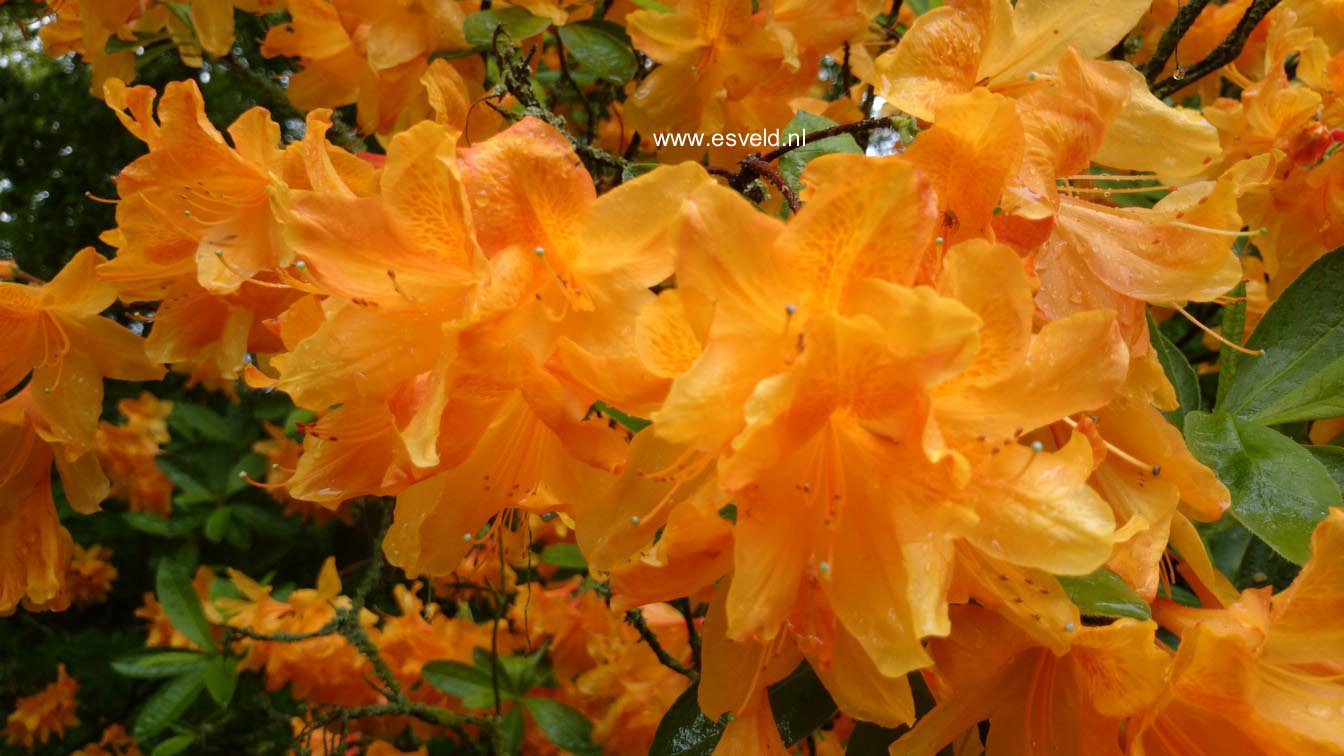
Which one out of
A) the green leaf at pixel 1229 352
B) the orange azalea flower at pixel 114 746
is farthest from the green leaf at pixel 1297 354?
the orange azalea flower at pixel 114 746

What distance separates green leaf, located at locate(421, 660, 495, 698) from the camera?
70.4 inches

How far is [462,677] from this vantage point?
182 centimetres

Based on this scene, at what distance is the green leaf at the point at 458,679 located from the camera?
1787 mm

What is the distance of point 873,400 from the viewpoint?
0.66 m

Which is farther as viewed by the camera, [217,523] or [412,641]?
[217,523]

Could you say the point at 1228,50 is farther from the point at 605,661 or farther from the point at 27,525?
the point at 27,525

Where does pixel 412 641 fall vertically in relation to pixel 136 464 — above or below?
above

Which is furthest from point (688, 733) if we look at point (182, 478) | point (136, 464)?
point (136, 464)

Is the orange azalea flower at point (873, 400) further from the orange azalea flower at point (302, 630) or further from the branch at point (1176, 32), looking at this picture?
the orange azalea flower at point (302, 630)

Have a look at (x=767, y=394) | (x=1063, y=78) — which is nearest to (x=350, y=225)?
(x=767, y=394)

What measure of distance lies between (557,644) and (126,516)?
125 cm

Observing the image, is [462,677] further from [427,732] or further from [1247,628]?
[1247,628]

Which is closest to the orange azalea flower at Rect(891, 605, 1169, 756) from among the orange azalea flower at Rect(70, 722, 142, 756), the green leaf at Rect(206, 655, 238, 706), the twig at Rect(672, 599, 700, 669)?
the twig at Rect(672, 599, 700, 669)

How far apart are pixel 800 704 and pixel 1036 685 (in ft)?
0.88
